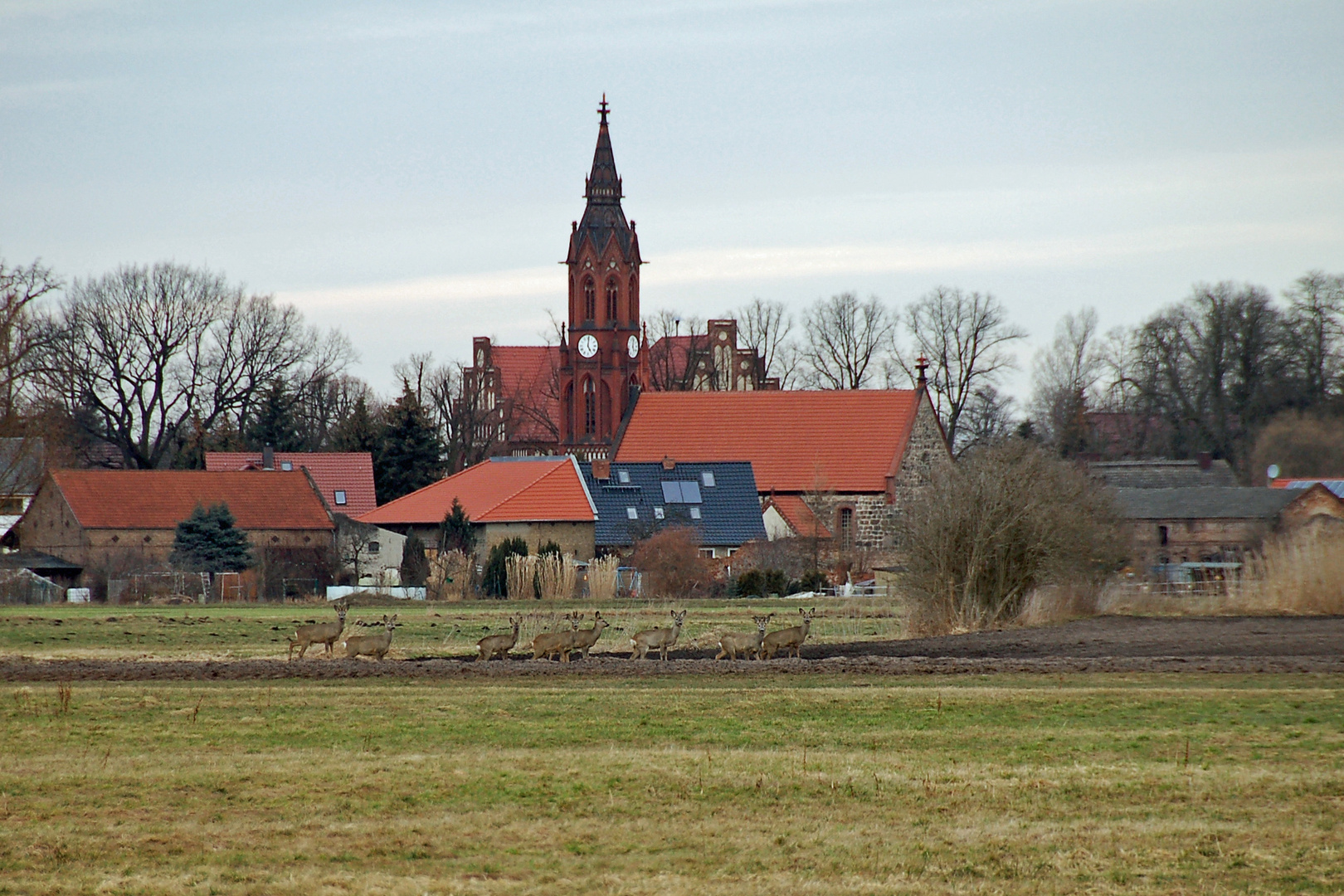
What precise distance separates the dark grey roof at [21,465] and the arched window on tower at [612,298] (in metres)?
29.8

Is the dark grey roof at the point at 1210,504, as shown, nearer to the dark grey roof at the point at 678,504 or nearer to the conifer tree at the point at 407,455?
the dark grey roof at the point at 678,504

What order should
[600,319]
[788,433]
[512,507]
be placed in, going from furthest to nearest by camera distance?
[600,319]
[788,433]
[512,507]

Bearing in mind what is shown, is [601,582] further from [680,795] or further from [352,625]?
[680,795]

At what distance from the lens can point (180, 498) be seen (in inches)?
2429

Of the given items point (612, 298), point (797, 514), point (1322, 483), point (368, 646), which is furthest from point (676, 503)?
point (368, 646)

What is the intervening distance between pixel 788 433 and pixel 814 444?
1397mm

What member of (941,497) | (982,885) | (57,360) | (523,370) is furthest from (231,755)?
(523,370)

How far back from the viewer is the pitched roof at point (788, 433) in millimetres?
67188

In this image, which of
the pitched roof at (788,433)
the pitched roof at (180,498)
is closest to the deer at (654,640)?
the pitched roof at (180,498)

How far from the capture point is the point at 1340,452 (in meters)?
77.6

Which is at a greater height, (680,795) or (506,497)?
(506,497)

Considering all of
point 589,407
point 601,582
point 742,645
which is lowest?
point 742,645

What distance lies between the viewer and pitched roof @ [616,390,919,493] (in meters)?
67.2

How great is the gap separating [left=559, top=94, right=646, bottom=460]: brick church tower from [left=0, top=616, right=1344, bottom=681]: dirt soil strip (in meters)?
56.3
